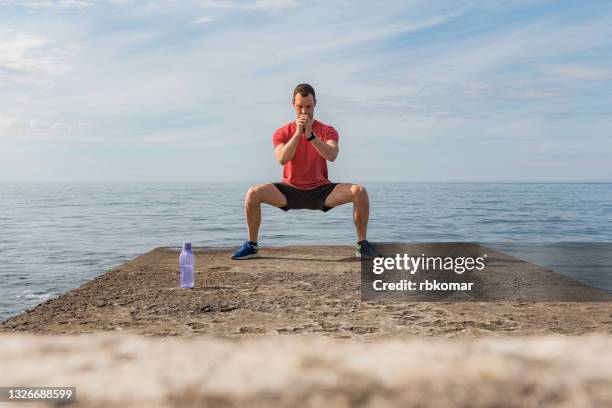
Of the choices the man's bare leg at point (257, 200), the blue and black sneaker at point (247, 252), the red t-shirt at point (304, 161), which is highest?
the red t-shirt at point (304, 161)

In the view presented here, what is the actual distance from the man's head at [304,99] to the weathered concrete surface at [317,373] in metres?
3.40

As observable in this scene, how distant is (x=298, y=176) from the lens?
5.61 m

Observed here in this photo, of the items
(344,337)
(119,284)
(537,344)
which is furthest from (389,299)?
(119,284)

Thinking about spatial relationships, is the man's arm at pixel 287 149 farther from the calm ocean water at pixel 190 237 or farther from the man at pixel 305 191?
the calm ocean water at pixel 190 237

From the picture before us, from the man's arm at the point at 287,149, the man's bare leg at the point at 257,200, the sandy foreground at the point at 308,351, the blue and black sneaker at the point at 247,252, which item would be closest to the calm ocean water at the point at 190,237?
the blue and black sneaker at the point at 247,252

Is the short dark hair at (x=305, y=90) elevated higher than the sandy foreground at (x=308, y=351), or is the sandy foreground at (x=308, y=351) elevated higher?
the short dark hair at (x=305, y=90)

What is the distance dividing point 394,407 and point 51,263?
7.90m

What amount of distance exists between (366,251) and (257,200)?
3.69 feet

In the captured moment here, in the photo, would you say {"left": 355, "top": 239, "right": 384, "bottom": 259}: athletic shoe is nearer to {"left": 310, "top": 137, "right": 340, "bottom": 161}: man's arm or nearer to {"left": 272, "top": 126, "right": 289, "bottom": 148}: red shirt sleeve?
{"left": 310, "top": 137, "right": 340, "bottom": 161}: man's arm

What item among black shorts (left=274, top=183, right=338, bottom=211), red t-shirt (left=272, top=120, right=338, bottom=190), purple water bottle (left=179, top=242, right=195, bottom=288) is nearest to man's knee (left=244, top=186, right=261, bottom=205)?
black shorts (left=274, top=183, right=338, bottom=211)

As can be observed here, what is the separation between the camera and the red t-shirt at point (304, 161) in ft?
18.2

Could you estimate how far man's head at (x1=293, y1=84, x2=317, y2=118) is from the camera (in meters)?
5.31

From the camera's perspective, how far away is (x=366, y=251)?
549 centimetres

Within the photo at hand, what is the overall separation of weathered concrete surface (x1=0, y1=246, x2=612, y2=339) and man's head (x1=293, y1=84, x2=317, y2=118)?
1567 mm
